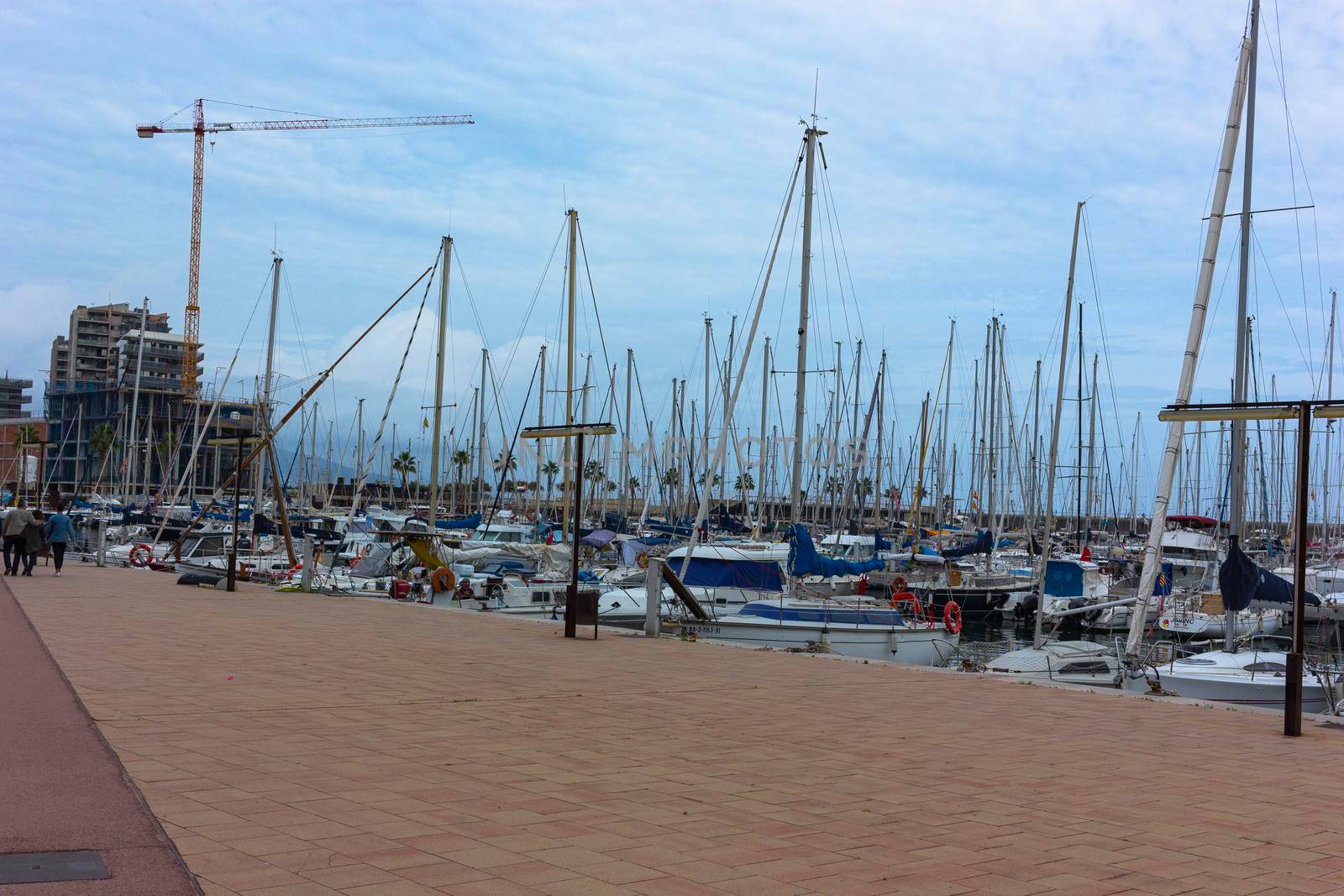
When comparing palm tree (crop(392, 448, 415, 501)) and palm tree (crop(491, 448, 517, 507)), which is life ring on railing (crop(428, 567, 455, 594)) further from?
palm tree (crop(392, 448, 415, 501))

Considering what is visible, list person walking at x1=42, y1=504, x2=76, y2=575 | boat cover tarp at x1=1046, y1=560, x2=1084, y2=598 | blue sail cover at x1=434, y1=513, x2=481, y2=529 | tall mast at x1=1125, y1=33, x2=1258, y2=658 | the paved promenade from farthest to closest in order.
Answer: blue sail cover at x1=434, y1=513, x2=481, y2=529 < boat cover tarp at x1=1046, y1=560, x2=1084, y2=598 < person walking at x1=42, y1=504, x2=76, y2=575 < tall mast at x1=1125, y1=33, x2=1258, y2=658 < the paved promenade

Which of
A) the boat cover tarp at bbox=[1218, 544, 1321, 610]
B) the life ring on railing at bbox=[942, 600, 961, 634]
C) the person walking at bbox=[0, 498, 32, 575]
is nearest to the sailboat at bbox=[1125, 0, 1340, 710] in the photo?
the boat cover tarp at bbox=[1218, 544, 1321, 610]

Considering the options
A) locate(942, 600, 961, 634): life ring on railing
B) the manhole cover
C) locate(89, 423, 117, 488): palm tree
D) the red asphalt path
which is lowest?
locate(942, 600, 961, 634): life ring on railing

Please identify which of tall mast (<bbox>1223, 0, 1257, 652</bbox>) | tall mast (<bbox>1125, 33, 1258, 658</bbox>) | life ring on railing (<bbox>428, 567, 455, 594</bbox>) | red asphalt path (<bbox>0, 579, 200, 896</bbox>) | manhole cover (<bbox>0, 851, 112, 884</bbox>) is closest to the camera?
manhole cover (<bbox>0, 851, 112, 884</bbox>)

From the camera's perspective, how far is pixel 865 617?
25094mm

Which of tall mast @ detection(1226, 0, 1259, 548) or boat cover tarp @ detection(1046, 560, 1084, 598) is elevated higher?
tall mast @ detection(1226, 0, 1259, 548)

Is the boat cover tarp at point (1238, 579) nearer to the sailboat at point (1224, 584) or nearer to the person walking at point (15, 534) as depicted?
the sailboat at point (1224, 584)

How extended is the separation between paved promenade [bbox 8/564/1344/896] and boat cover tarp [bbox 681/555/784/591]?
1439cm

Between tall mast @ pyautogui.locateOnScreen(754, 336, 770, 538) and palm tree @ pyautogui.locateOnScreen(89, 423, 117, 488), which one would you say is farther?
palm tree @ pyautogui.locateOnScreen(89, 423, 117, 488)

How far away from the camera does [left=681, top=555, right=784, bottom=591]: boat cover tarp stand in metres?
29.8

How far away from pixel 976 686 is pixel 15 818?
1150cm

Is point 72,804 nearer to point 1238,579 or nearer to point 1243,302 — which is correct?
point 1238,579

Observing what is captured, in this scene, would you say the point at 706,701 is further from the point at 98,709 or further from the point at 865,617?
the point at 865,617

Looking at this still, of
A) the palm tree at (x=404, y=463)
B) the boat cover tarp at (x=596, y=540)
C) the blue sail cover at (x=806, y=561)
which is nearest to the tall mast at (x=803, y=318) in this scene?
the blue sail cover at (x=806, y=561)
